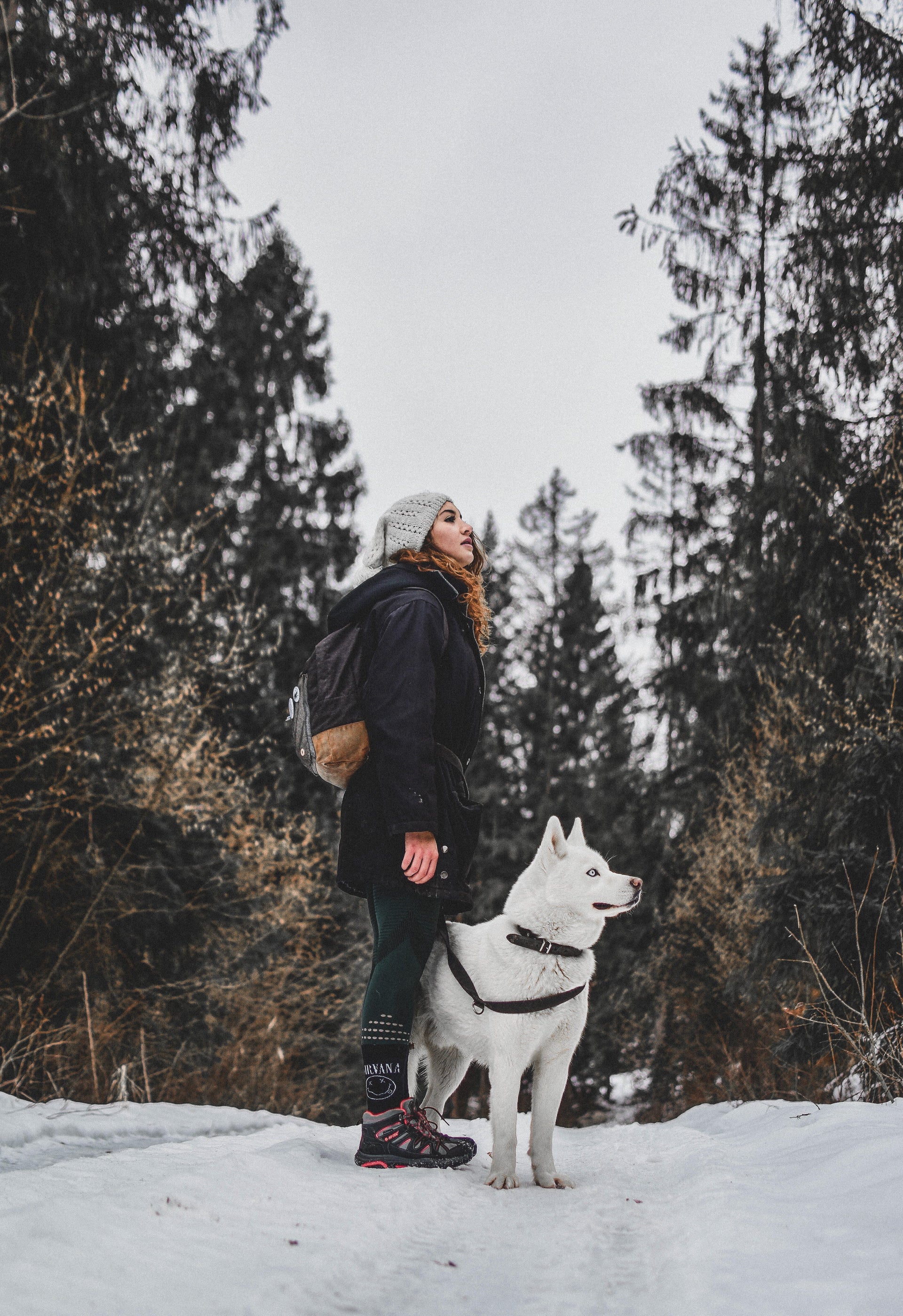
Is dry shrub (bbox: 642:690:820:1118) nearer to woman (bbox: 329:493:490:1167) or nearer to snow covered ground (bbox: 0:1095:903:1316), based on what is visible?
woman (bbox: 329:493:490:1167)

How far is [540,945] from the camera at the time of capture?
2.70m

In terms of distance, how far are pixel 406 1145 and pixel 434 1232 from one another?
77 centimetres

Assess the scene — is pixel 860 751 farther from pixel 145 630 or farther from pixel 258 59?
pixel 258 59

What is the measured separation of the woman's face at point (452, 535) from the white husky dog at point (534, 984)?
3.57ft

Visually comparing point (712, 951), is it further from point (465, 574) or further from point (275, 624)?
point (465, 574)

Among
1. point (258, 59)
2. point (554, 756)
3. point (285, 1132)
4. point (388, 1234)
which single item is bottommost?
point (285, 1132)

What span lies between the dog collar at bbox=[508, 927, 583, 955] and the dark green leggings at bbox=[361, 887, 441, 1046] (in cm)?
28

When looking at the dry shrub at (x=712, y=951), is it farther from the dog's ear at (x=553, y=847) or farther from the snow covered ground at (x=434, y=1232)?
the snow covered ground at (x=434, y=1232)

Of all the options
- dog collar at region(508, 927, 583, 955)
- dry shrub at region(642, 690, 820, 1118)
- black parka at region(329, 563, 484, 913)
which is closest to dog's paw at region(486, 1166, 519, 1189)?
dog collar at region(508, 927, 583, 955)

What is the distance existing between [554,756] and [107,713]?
18753 mm

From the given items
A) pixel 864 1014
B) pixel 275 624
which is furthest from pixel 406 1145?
pixel 275 624

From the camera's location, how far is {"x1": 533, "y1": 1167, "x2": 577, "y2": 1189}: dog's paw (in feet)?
8.14

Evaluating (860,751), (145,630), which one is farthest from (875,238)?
(145,630)

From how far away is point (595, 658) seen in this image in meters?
25.5
